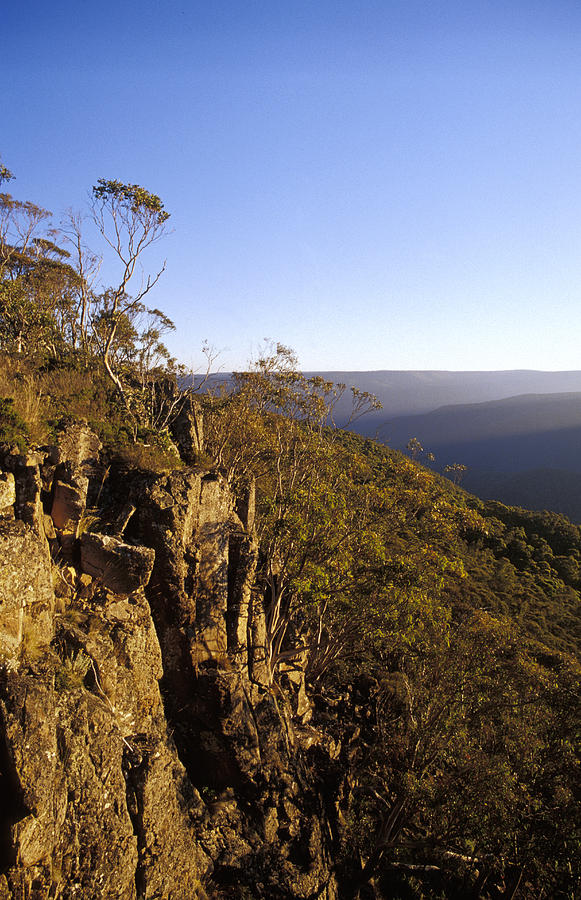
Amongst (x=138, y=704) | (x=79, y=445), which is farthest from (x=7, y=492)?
(x=138, y=704)

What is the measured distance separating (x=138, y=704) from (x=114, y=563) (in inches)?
105

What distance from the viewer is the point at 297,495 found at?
46.7ft

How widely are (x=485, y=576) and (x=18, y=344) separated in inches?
1317

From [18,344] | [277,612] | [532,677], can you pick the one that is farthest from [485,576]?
[18,344]

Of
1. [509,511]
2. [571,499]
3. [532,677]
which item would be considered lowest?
[571,499]

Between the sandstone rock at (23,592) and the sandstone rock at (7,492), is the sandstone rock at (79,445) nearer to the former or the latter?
the sandstone rock at (7,492)

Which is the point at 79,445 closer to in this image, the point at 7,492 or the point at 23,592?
the point at 7,492

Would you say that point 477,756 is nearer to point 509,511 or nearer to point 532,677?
point 532,677

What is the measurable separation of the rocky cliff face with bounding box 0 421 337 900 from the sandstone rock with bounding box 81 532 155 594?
0.09 feet

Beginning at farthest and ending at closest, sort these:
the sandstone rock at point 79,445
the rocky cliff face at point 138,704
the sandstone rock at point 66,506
Answer: 1. the sandstone rock at point 79,445
2. the sandstone rock at point 66,506
3. the rocky cliff face at point 138,704

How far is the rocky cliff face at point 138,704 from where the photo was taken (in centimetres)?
586

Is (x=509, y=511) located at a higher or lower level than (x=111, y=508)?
lower

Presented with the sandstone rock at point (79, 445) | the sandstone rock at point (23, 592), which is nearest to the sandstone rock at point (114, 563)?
the sandstone rock at point (23, 592)

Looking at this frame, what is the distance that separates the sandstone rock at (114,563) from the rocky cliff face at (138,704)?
29 mm
